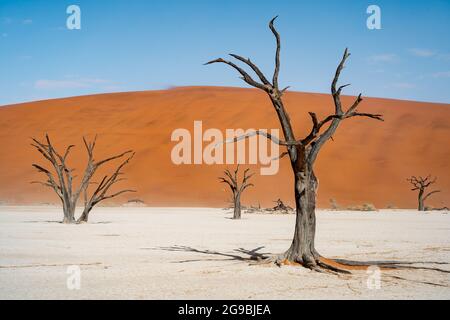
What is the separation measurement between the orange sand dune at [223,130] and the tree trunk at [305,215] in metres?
38.1

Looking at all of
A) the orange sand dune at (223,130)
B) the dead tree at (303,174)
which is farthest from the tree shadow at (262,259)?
the orange sand dune at (223,130)

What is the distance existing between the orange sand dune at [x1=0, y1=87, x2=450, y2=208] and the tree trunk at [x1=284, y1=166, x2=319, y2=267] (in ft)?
125

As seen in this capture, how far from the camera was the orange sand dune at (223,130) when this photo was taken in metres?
51.6

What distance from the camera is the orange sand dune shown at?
5156 centimetres

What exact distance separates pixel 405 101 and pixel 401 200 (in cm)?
3580

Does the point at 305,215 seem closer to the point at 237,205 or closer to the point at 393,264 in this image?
the point at 393,264

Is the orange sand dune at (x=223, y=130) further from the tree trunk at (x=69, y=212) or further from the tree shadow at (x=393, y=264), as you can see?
the tree shadow at (x=393, y=264)

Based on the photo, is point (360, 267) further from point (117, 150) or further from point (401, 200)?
point (117, 150)

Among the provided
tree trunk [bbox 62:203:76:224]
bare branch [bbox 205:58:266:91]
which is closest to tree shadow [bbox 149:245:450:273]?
bare branch [bbox 205:58:266:91]

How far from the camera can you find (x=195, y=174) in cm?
5631

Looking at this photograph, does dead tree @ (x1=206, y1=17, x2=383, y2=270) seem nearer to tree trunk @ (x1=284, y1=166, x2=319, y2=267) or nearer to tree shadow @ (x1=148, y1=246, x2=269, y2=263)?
tree trunk @ (x1=284, y1=166, x2=319, y2=267)

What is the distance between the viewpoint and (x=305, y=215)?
10.1 metres

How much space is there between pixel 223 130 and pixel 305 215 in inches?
2202
